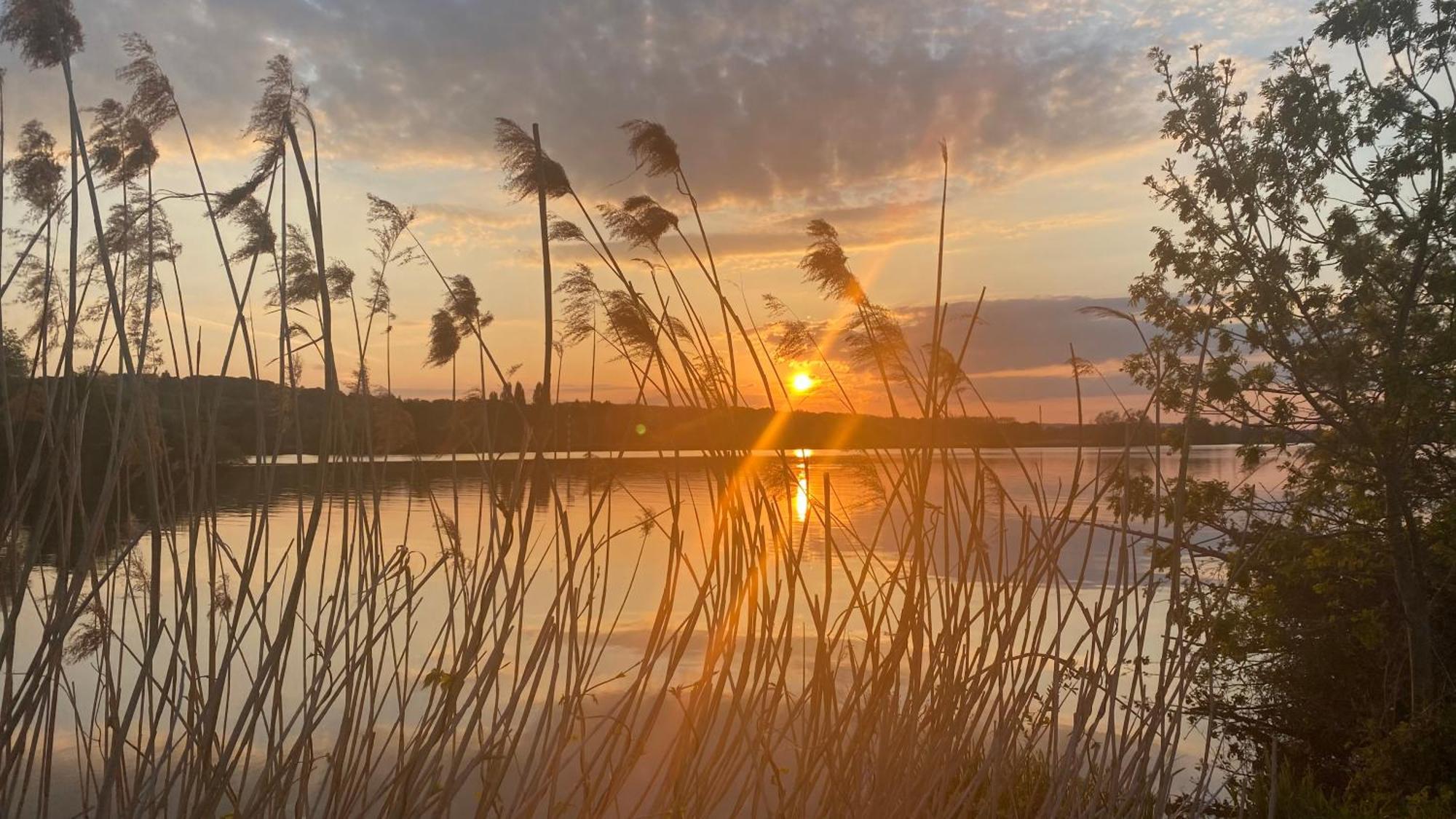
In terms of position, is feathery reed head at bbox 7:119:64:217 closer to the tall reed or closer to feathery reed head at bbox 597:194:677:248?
the tall reed

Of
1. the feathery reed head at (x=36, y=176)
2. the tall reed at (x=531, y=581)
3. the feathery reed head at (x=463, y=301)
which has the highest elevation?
the feathery reed head at (x=36, y=176)

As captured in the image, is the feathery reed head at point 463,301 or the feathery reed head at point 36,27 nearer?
the feathery reed head at point 36,27

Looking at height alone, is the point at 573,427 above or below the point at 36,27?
below

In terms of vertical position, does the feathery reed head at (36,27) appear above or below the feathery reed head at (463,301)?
above

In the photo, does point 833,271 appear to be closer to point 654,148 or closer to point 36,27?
point 654,148

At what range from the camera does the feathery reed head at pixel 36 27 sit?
73.9 inches

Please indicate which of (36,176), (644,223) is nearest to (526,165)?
(644,223)

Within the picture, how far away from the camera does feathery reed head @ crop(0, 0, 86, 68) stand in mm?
1878

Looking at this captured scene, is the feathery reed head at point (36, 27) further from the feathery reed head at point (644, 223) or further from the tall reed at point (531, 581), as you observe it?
the feathery reed head at point (644, 223)

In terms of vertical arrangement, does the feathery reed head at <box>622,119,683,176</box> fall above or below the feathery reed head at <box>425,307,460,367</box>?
above

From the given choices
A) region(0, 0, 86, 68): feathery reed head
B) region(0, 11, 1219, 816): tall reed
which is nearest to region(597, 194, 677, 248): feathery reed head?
region(0, 11, 1219, 816): tall reed

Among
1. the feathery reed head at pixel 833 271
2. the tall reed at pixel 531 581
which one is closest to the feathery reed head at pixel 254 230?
the tall reed at pixel 531 581

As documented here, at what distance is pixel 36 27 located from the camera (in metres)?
1.89

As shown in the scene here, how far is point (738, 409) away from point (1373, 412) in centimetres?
740
